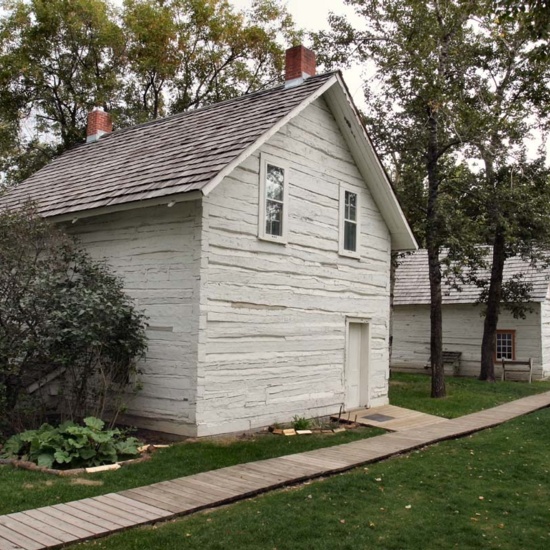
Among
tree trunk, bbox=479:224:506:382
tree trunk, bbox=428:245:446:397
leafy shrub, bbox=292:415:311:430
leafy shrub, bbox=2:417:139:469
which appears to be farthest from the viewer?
tree trunk, bbox=479:224:506:382

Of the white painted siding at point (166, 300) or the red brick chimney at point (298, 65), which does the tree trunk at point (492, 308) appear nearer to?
the red brick chimney at point (298, 65)

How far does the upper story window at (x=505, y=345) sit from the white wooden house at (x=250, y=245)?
38.9 feet

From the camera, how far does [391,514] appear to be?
269 inches

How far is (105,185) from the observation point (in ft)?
41.6

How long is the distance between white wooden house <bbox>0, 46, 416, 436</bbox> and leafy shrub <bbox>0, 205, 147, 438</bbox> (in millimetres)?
686

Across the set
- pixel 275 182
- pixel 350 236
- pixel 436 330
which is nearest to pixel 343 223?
pixel 350 236

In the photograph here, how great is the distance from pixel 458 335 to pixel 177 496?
21.7 metres

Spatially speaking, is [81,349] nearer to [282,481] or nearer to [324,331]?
[282,481]

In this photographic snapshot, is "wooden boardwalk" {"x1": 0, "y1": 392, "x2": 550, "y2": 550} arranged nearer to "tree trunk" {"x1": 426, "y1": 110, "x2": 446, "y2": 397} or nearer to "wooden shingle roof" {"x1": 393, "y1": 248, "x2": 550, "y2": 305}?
"tree trunk" {"x1": 426, "y1": 110, "x2": 446, "y2": 397}

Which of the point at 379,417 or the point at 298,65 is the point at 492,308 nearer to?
the point at 379,417

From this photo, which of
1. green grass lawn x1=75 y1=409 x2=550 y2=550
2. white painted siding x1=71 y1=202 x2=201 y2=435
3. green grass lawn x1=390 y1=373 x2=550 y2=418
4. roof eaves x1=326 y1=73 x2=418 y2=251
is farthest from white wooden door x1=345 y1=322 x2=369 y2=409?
white painted siding x1=71 y1=202 x2=201 y2=435

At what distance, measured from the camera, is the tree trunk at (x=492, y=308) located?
900 inches

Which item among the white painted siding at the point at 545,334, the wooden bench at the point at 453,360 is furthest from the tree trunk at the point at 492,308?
the white painted siding at the point at 545,334

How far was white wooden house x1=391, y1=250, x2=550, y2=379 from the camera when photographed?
2498cm
